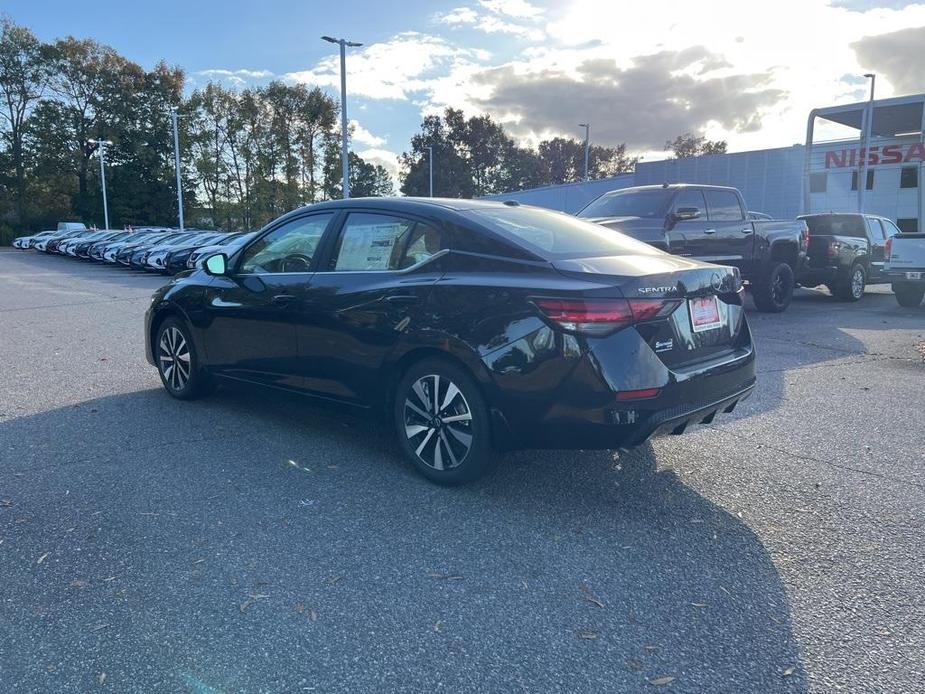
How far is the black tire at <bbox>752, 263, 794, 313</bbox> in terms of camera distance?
11.9 metres

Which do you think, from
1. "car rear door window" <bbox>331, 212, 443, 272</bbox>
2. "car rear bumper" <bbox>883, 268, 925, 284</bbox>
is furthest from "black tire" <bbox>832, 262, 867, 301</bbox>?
"car rear door window" <bbox>331, 212, 443, 272</bbox>

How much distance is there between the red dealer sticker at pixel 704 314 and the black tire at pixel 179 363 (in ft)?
12.6

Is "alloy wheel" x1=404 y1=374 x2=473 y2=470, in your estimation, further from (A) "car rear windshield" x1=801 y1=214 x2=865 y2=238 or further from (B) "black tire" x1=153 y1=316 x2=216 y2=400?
(A) "car rear windshield" x1=801 y1=214 x2=865 y2=238

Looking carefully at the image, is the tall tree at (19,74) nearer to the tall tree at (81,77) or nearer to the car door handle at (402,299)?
the tall tree at (81,77)

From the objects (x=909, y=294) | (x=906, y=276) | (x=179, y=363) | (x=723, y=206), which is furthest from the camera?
(x=909, y=294)

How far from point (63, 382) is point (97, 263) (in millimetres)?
28449

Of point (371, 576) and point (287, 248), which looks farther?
point (287, 248)

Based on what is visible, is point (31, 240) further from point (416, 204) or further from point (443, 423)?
point (443, 423)

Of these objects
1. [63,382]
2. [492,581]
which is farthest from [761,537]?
[63,382]

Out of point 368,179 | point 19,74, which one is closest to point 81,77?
point 19,74

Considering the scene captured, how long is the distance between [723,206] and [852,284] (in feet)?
18.0

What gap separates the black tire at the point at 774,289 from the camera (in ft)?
38.9

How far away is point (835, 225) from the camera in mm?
15844

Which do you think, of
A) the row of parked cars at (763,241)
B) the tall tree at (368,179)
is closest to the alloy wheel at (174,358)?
the row of parked cars at (763,241)
